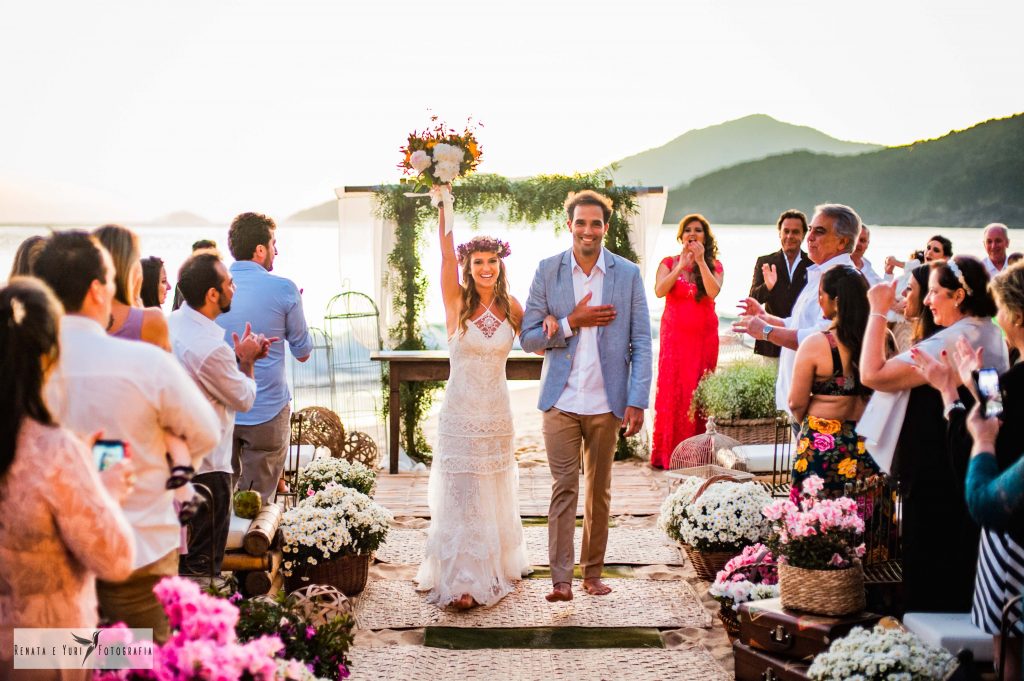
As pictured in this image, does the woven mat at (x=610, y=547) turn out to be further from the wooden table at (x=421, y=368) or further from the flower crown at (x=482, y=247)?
the flower crown at (x=482, y=247)

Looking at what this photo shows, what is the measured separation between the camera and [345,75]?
18250 millimetres

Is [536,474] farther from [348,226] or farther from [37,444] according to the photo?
[37,444]

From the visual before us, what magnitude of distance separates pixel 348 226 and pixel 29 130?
8942 millimetres

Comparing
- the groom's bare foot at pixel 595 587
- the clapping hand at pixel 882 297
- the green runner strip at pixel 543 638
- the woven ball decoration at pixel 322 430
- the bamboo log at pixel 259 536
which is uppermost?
the clapping hand at pixel 882 297

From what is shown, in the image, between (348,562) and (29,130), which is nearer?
A: (348,562)

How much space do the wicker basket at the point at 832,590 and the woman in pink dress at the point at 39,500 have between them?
2814mm

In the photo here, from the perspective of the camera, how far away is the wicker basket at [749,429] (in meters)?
8.45

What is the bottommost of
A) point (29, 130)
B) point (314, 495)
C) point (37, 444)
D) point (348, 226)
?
point (314, 495)

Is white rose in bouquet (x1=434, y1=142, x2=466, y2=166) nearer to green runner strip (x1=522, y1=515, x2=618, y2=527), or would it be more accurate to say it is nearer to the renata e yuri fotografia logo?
green runner strip (x1=522, y1=515, x2=618, y2=527)

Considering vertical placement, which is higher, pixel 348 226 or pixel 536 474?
pixel 348 226

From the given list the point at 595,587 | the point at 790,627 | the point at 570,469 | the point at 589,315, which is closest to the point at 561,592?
the point at 595,587

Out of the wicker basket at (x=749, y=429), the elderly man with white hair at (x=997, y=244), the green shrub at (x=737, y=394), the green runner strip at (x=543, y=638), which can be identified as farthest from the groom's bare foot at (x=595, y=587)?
the elderly man with white hair at (x=997, y=244)

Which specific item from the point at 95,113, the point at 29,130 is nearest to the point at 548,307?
the point at 29,130

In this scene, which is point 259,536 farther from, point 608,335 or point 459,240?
point 459,240
